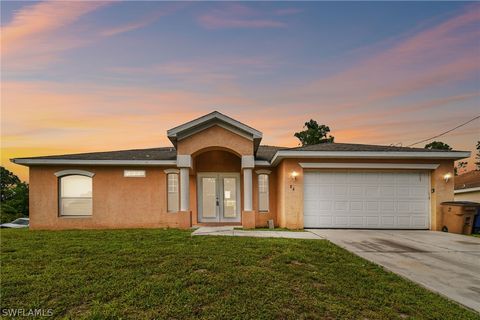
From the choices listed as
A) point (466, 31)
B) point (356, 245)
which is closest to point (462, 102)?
point (466, 31)

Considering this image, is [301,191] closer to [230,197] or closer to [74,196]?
[230,197]

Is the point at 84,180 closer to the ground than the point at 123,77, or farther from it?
closer to the ground

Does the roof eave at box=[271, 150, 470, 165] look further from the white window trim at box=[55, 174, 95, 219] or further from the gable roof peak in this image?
the white window trim at box=[55, 174, 95, 219]

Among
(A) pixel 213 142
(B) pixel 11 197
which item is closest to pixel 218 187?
(A) pixel 213 142

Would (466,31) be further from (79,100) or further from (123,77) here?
(79,100)

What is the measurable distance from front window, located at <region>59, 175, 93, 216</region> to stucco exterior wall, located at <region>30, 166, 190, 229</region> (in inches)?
10.5

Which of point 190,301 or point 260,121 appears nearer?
point 190,301

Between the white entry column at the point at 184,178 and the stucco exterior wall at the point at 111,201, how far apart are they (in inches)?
27.7

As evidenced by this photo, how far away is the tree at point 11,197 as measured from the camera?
28.2 meters

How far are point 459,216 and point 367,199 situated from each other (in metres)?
3.28

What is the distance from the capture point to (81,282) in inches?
169

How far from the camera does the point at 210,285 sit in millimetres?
4145

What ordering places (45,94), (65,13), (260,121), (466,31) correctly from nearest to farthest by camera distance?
(65,13)
(466,31)
(45,94)
(260,121)

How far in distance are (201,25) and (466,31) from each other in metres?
11.4
